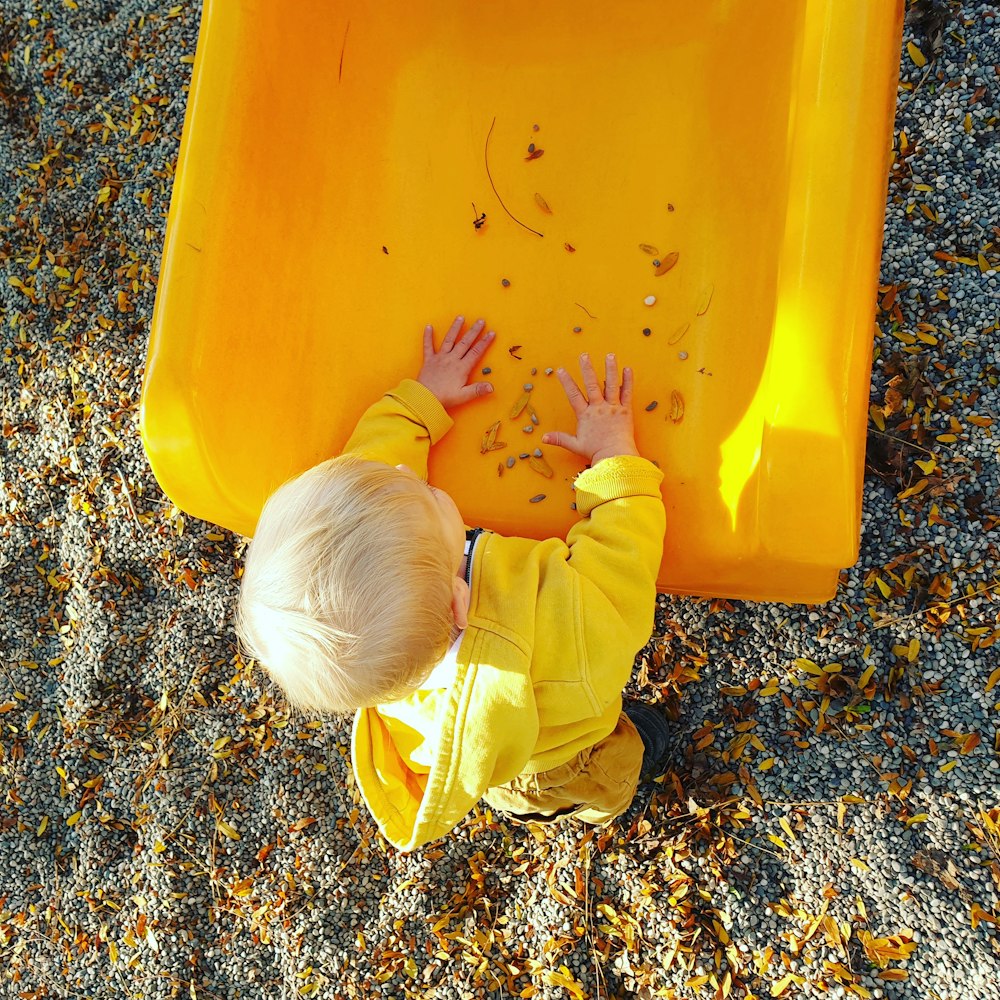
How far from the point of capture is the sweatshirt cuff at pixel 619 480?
142 cm

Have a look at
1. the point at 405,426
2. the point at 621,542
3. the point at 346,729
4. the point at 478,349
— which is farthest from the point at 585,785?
the point at 478,349

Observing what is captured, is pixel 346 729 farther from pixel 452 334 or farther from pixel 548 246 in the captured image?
pixel 548 246

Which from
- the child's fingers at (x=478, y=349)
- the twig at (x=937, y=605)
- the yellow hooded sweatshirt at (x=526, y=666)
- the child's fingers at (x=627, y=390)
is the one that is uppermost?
the child's fingers at (x=478, y=349)

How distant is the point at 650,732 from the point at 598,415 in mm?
661

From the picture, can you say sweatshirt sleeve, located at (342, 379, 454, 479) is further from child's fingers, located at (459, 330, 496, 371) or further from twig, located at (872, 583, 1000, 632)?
twig, located at (872, 583, 1000, 632)

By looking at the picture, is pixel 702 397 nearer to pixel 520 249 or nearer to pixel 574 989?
pixel 520 249

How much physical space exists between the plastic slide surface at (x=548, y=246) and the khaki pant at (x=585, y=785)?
342 mm

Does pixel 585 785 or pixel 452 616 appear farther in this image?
pixel 585 785

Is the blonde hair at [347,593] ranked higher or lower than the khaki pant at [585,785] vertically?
higher

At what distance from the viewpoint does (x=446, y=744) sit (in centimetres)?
117

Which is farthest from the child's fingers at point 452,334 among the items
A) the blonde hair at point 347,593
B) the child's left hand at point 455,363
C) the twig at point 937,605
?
the twig at point 937,605

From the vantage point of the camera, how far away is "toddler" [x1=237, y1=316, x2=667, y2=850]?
1.04 meters

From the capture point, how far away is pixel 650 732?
1742mm

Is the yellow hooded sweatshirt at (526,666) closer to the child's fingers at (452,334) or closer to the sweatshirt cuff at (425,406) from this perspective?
the sweatshirt cuff at (425,406)
